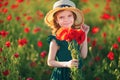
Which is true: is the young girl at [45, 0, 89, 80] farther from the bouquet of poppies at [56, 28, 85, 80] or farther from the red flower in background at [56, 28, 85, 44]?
the red flower in background at [56, 28, 85, 44]

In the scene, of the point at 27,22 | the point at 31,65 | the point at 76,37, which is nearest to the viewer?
the point at 76,37

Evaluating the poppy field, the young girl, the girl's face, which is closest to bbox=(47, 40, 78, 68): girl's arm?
the young girl

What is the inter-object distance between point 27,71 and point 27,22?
141cm

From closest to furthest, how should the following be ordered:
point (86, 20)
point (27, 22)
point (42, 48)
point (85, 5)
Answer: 1. point (42, 48)
2. point (27, 22)
3. point (86, 20)
4. point (85, 5)

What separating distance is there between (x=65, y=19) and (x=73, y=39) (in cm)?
38

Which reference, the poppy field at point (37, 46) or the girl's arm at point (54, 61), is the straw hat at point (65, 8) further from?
the poppy field at point (37, 46)

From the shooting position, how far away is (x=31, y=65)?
5160mm

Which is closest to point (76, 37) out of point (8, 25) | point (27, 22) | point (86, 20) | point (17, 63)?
point (17, 63)

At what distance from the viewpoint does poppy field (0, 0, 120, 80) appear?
188 inches

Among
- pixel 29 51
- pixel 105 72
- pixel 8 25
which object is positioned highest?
pixel 8 25

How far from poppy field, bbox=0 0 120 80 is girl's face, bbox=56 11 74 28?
664 millimetres

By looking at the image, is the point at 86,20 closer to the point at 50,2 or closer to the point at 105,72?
the point at 50,2

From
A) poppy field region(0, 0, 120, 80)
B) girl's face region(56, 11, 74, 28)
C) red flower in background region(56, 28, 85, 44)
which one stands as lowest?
poppy field region(0, 0, 120, 80)

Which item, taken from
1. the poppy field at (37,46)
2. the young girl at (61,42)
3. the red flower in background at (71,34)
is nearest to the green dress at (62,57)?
the young girl at (61,42)
